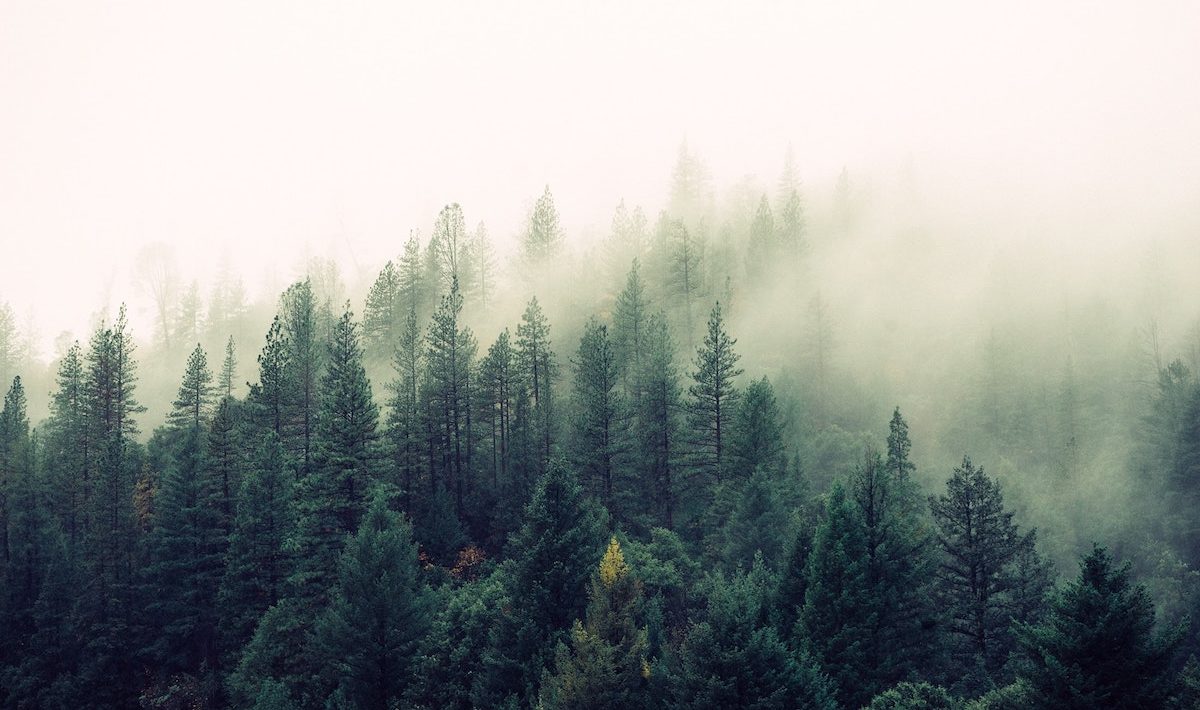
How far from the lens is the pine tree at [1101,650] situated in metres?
19.0

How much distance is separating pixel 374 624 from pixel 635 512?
2029 cm

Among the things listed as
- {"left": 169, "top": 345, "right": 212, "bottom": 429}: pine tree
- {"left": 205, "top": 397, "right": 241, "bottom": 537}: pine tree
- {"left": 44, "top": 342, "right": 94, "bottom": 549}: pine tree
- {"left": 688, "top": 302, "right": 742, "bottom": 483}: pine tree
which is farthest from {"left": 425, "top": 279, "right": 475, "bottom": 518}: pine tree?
{"left": 44, "top": 342, "right": 94, "bottom": 549}: pine tree

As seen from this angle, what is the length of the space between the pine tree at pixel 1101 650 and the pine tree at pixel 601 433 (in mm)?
28750

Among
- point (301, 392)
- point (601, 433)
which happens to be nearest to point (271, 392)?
point (301, 392)

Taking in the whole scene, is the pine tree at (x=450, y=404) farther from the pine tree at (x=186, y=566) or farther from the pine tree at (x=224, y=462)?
the pine tree at (x=186, y=566)

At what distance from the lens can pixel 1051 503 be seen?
56.8 metres

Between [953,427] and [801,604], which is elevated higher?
[953,427]

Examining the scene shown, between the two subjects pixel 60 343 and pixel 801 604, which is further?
pixel 60 343

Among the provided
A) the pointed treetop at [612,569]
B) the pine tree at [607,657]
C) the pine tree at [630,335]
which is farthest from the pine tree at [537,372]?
the pine tree at [607,657]

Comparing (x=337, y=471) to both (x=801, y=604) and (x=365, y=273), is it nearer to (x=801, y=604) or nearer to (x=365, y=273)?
(x=801, y=604)

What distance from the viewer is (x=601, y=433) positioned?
48031mm

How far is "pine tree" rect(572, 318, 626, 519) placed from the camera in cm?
4709

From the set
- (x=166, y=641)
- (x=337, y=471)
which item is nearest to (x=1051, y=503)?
(x=337, y=471)

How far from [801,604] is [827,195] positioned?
9763cm
